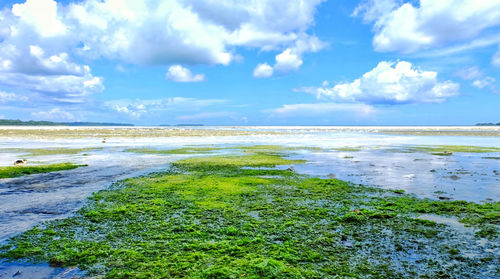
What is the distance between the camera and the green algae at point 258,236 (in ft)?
27.6

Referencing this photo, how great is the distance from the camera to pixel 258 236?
34.9ft

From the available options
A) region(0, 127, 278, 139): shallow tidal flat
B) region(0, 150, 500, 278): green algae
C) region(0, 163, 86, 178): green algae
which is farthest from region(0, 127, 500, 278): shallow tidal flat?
region(0, 127, 278, 139): shallow tidal flat

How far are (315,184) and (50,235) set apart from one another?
1463 cm

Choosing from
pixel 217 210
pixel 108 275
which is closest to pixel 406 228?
pixel 217 210

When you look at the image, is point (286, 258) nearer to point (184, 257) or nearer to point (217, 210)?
point (184, 257)

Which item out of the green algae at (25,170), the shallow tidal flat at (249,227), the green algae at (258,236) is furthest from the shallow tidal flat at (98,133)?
the green algae at (258,236)

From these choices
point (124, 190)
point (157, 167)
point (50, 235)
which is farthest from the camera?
point (157, 167)

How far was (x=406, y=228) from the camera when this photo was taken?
11555mm

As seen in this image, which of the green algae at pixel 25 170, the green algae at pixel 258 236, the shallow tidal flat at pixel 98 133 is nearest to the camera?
the green algae at pixel 258 236

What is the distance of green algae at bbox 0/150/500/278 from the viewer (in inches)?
331

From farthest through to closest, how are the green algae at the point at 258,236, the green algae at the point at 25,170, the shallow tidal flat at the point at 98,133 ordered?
the shallow tidal flat at the point at 98,133 → the green algae at the point at 25,170 → the green algae at the point at 258,236

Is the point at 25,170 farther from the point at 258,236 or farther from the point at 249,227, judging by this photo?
the point at 258,236

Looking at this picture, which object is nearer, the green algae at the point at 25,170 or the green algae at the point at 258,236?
the green algae at the point at 258,236

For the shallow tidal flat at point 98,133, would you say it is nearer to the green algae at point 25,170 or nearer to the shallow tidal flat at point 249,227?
the green algae at point 25,170
